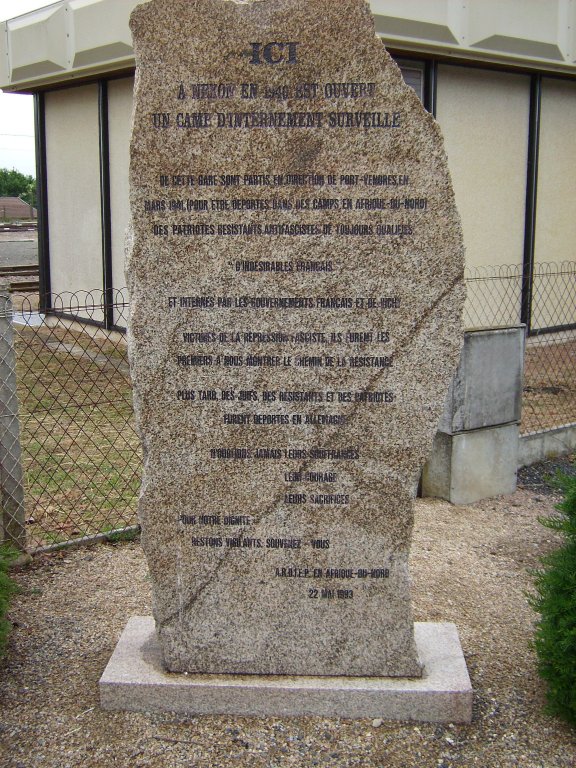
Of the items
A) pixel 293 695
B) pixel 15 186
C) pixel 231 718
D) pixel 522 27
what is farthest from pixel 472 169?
pixel 15 186

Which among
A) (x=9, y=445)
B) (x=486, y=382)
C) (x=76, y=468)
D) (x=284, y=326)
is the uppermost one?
(x=284, y=326)

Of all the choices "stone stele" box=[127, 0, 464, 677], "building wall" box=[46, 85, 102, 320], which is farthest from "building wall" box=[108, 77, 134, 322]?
"stone stele" box=[127, 0, 464, 677]

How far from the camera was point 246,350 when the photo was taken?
11.6 feet

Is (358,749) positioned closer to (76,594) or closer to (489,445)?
(76,594)

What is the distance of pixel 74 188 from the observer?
13664mm

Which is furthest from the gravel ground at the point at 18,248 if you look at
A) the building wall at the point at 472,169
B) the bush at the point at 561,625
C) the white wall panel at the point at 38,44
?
the bush at the point at 561,625

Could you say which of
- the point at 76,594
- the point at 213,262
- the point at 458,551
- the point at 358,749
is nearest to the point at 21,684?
the point at 76,594

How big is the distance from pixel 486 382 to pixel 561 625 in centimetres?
293

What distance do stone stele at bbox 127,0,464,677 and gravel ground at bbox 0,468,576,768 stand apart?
0.31 meters

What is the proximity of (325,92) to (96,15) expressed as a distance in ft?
29.8

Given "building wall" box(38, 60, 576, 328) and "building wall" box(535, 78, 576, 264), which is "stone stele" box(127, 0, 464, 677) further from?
"building wall" box(535, 78, 576, 264)

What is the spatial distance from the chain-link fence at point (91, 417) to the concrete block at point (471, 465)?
1.23 meters

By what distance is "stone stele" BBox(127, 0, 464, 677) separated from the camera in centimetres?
338

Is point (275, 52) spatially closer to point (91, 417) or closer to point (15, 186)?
point (91, 417)
